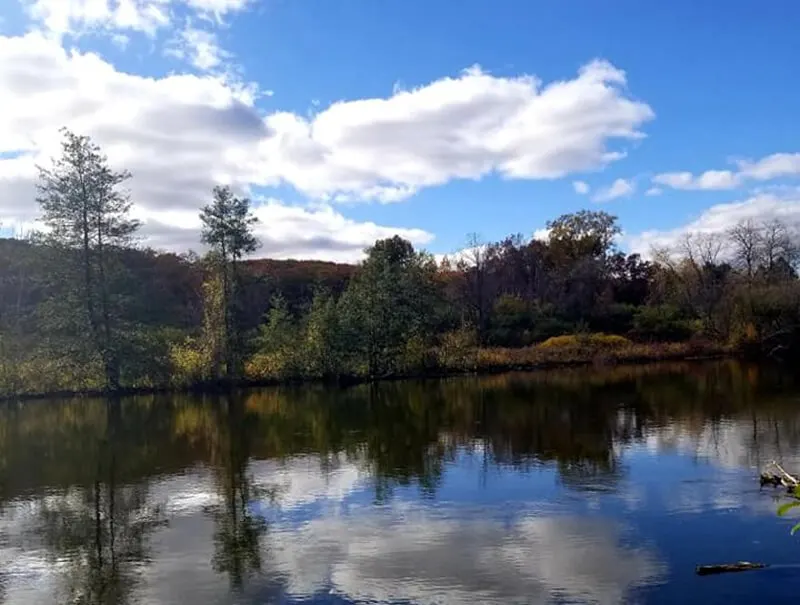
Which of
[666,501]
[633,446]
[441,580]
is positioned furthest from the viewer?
[633,446]

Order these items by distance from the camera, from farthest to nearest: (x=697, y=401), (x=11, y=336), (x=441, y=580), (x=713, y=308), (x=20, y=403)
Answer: (x=713, y=308) → (x=11, y=336) → (x=20, y=403) → (x=697, y=401) → (x=441, y=580)

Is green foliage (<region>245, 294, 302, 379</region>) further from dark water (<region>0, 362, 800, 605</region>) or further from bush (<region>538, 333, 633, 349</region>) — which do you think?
bush (<region>538, 333, 633, 349</region>)

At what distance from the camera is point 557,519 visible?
1111 centimetres

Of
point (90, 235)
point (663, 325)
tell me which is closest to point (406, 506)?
point (90, 235)

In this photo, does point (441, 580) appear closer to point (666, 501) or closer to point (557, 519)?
point (557, 519)

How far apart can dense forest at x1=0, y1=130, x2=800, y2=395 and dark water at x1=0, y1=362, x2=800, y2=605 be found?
395 inches

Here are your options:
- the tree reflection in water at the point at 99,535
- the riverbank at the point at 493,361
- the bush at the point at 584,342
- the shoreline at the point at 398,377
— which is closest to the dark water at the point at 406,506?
the tree reflection in water at the point at 99,535

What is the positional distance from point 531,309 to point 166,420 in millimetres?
34490

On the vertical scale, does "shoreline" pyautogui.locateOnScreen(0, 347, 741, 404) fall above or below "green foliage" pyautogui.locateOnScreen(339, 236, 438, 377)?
below

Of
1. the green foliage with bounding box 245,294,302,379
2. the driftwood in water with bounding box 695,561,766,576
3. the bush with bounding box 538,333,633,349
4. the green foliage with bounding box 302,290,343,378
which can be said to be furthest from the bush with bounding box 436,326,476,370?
the driftwood in water with bounding box 695,561,766,576

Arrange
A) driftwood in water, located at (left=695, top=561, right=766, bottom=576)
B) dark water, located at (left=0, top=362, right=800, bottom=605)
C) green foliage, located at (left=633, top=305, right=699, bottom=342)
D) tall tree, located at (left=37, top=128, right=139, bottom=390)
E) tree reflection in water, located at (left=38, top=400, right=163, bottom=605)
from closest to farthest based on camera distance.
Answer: driftwood in water, located at (left=695, top=561, right=766, bottom=576), dark water, located at (left=0, top=362, right=800, bottom=605), tree reflection in water, located at (left=38, top=400, right=163, bottom=605), tall tree, located at (left=37, top=128, right=139, bottom=390), green foliage, located at (left=633, top=305, right=699, bottom=342)

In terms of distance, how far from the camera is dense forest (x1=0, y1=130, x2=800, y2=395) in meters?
33.7

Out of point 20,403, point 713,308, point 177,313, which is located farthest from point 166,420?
point 713,308

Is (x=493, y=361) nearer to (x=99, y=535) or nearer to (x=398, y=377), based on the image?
(x=398, y=377)
